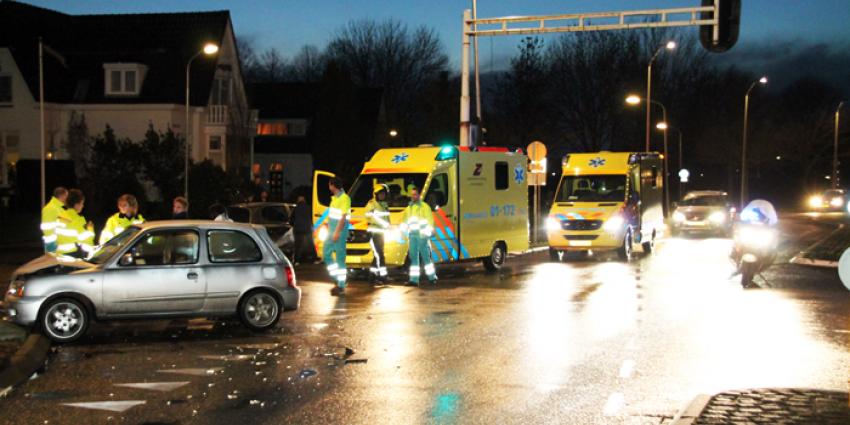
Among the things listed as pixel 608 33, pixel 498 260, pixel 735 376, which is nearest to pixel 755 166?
pixel 608 33

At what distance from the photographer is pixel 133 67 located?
4653cm

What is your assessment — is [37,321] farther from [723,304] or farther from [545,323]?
[723,304]

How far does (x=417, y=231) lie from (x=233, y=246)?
19.2 ft

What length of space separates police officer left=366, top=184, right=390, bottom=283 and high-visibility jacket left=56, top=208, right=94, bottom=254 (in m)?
5.12

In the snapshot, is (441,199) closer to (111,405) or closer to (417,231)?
(417,231)

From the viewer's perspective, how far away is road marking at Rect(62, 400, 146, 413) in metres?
7.61

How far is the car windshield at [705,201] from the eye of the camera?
34.8 metres

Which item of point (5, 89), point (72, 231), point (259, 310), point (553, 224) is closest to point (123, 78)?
point (5, 89)

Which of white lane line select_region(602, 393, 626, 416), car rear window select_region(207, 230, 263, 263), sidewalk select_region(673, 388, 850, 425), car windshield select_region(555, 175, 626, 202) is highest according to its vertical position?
car windshield select_region(555, 175, 626, 202)

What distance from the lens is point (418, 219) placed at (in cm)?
1709

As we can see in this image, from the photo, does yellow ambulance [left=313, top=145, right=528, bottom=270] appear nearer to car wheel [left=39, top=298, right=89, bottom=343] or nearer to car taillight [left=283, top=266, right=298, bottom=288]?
car taillight [left=283, top=266, right=298, bottom=288]

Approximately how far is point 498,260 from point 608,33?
137 ft

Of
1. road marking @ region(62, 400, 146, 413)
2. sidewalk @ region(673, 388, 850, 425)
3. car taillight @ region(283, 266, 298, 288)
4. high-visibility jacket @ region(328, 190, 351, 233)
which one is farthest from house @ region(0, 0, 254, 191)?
sidewalk @ region(673, 388, 850, 425)

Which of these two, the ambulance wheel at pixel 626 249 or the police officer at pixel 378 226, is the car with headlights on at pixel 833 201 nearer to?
the ambulance wheel at pixel 626 249
